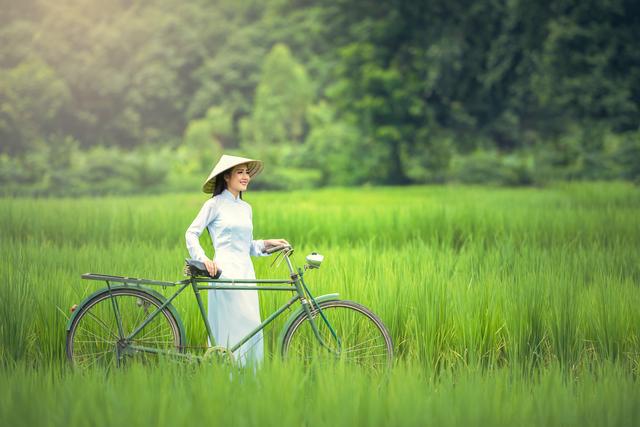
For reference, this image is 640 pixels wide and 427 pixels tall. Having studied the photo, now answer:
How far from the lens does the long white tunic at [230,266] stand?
13.2 ft

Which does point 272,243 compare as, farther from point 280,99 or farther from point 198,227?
point 280,99

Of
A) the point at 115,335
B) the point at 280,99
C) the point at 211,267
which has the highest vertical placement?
the point at 280,99

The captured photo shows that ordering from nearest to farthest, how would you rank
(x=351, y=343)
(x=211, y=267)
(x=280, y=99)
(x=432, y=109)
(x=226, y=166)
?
(x=211, y=267) → (x=226, y=166) → (x=351, y=343) → (x=432, y=109) → (x=280, y=99)

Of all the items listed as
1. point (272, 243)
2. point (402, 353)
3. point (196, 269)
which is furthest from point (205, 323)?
point (402, 353)

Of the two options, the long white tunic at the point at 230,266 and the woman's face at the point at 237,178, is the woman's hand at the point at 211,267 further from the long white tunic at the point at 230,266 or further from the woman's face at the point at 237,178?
the woman's face at the point at 237,178

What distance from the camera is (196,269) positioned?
3824 mm

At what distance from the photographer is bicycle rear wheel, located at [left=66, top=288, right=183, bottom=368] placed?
3826 mm

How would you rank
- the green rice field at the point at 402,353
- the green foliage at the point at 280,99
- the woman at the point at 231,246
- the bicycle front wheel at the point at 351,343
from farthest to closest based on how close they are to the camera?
the green foliage at the point at 280,99 → the woman at the point at 231,246 → the bicycle front wheel at the point at 351,343 → the green rice field at the point at 402,353

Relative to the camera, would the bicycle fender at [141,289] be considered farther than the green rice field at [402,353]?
Yes

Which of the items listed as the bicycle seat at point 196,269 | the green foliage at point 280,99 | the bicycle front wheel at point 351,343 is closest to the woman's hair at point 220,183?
the bicycle seat at point 196,269

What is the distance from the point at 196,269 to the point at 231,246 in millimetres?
315

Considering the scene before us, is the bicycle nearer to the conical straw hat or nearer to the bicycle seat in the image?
the bicycle seat

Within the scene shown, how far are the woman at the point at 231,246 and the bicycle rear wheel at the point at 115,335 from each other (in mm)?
291

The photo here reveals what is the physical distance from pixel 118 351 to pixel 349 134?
1025 inches
